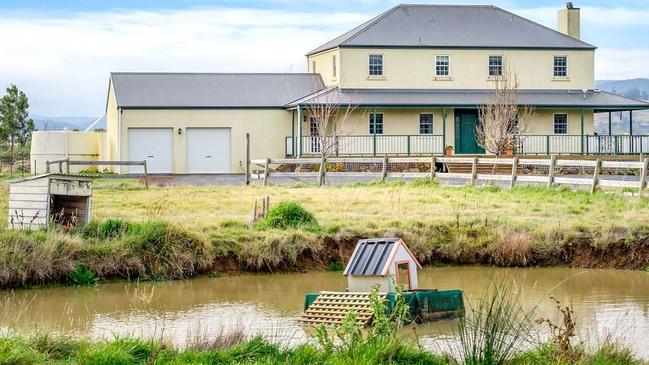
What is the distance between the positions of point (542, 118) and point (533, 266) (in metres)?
27.1

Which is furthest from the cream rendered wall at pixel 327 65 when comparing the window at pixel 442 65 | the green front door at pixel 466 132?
the green front door at pixel 466 132

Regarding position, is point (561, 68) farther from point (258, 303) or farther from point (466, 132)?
point (258, 303)

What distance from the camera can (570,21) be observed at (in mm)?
50875

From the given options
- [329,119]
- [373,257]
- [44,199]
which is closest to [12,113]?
[329,119]

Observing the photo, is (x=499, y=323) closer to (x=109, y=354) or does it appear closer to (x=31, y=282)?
(x=109, y=354)

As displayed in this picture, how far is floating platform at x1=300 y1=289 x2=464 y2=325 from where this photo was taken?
14.3m

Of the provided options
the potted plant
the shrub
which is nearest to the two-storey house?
the potted plant

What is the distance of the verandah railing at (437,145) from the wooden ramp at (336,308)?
96.0 feet

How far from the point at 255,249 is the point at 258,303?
352 centimetres

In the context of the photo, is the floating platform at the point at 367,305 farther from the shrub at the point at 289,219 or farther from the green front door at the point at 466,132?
the green front door at the point at 466,132

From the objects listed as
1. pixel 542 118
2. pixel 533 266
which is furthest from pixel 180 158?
pixel 533 266

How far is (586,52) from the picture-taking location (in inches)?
1890

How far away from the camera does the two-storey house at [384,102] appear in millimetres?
45438

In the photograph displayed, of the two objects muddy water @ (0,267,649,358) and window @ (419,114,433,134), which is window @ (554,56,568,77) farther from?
muddy water @ (0,267,649,358)
